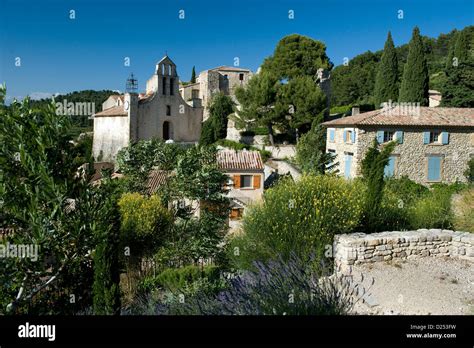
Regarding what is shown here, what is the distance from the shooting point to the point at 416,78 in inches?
1229

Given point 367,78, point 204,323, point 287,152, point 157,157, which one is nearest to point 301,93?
point 287,152

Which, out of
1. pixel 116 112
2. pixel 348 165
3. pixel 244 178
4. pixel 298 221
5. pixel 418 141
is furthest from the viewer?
pixel 116 112

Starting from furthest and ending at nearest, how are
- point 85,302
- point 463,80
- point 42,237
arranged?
point 463,80 < point 85,302 < point 42,237

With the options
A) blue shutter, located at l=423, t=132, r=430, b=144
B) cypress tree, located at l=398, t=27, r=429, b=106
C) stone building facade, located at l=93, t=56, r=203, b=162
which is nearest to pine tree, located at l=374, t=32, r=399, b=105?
cypress tree, located at l=398, t=27, r=429, b=106

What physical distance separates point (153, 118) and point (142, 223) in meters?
26.7

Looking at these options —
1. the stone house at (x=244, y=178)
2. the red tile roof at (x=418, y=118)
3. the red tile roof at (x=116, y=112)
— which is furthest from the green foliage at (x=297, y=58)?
the stone house at (x=244, y=178)

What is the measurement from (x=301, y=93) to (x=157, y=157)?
57.5 ft

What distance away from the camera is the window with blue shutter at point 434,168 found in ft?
76.6

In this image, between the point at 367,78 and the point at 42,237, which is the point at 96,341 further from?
the point at 367,78

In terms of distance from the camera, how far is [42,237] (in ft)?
21.8

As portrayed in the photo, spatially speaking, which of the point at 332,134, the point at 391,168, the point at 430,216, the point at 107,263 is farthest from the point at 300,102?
the point at 107,263

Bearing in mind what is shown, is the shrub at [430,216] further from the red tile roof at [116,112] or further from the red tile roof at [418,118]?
the red tile roof at [116,112]

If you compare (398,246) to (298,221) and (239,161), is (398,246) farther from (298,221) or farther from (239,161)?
(239,161)

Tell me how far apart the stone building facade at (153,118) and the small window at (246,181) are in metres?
16.6
